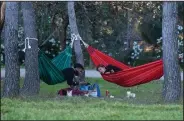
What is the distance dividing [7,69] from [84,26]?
394 inches

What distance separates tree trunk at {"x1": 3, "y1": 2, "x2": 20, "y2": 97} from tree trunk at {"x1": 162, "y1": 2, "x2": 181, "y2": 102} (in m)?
2.69

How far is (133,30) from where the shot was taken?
2666cm

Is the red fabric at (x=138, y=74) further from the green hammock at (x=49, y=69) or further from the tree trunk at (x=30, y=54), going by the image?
the tree trunk at (x=30, y=54)

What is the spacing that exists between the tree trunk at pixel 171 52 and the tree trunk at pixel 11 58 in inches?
106

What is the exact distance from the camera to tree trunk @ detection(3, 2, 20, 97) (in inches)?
403

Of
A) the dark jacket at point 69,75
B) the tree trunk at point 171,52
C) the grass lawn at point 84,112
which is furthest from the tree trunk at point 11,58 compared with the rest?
the tree trunk at point 171,52

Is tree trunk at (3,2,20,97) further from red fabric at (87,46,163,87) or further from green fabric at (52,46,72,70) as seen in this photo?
green fabric at (52,46,72,70)

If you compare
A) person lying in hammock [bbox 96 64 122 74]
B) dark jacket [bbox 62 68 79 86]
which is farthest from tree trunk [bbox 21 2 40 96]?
person lying in hammock [bbox 96 64 122 74]

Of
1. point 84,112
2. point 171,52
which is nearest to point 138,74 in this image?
point 171,52

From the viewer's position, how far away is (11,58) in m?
10.3

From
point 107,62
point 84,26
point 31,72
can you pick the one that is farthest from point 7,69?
point 84,26

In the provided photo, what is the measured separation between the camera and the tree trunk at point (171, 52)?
9.86m

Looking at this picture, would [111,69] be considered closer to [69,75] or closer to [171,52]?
[69,75]

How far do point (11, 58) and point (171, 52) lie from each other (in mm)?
2891
